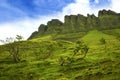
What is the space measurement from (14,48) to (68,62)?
42171 millimetres

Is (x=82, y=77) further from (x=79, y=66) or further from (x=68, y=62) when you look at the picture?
(x=68, y=62)

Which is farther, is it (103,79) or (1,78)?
(1,78)

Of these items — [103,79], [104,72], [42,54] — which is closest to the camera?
[103,79]

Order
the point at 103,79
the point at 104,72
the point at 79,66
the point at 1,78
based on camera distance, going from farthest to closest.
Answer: the point at 79,66
the point at 1,78
the point at 104,72
the point at 103,79

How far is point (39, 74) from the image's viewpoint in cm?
12250

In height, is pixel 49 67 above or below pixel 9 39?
below

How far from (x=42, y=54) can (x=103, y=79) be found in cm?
10226

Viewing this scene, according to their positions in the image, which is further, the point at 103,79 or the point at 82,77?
the point at 82,77

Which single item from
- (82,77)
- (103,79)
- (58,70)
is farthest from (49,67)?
(103,79)

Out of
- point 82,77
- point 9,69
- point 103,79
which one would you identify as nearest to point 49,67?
point 9,69

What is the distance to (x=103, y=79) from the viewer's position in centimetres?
8975

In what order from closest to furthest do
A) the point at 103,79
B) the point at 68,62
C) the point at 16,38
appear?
the point at 103,79
the point at 68,62
the point at 16,38

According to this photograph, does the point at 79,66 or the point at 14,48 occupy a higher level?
the point at 14,48

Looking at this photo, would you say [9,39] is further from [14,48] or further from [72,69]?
[72,69]
